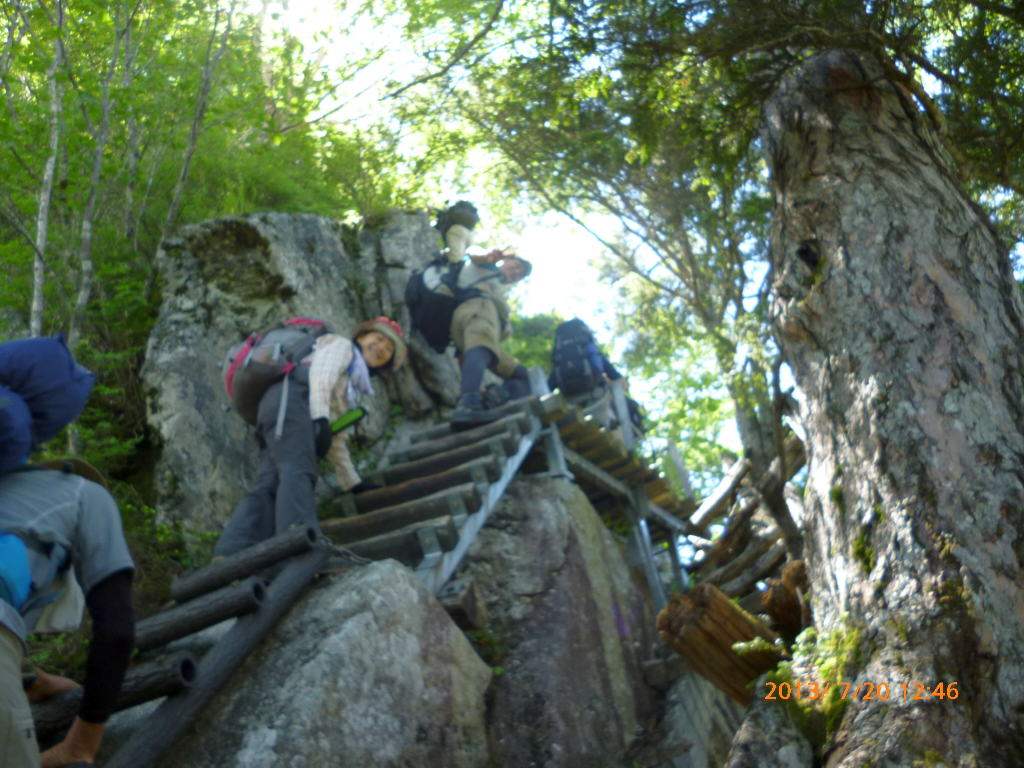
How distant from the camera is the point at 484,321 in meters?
7.24

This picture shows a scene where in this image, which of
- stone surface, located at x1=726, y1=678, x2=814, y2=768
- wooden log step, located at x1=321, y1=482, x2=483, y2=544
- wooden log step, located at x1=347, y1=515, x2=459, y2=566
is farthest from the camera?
wooden log step, located at x1=321, y1=482, x2=483, y2=544

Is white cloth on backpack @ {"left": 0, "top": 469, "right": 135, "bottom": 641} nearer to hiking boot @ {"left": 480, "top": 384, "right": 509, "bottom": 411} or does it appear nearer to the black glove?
the black glove

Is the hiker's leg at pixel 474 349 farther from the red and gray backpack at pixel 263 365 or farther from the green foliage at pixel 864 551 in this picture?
the green foliage at pixel 864 551

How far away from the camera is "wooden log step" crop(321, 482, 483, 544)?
5137 mm

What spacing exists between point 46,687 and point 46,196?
3785 mm

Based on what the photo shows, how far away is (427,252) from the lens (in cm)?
973

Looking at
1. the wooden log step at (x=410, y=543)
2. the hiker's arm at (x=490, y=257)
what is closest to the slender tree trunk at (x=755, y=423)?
the hiker's arm at (x=490, y=257)

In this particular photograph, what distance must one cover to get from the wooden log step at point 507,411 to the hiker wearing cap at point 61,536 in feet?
13.8

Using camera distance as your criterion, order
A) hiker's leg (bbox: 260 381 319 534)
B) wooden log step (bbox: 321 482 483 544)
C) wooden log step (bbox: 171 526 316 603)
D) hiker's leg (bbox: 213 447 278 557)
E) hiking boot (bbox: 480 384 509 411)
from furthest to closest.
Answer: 1. hiking boot (bbox: 480 384 509 411)
2. wooden log step (bbox: 321 482 483 544)
3. hiker's leg (bbox: 213 447 278 557)
4. hiker's leg (bbox: 260 381 319 534)
5. wooden log step (bbox: 171 526 316 603)

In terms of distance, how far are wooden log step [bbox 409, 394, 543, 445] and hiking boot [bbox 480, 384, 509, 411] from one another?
172mm

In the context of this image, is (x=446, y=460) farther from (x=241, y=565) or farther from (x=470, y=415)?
(x=241, y=565)
